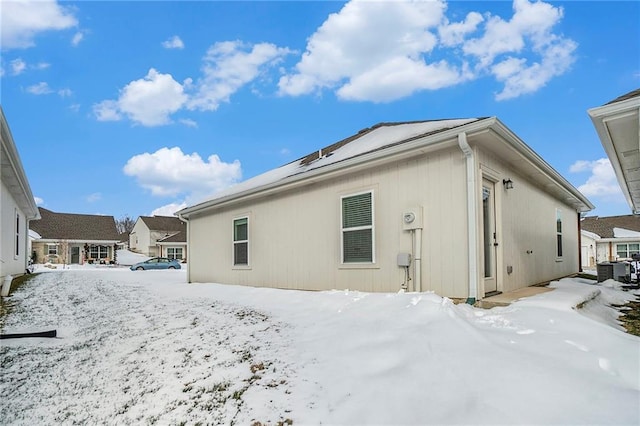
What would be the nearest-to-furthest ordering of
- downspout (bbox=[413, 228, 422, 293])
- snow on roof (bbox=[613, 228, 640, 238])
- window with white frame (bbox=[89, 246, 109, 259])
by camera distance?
downspout (bbox=[413, 228, 422, 293]) < snow on roof (bbox=[613, 228, 640, 238]) < window with white frame (bbox=[89, 246, 109, 259])

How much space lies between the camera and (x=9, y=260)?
10969 millimetres

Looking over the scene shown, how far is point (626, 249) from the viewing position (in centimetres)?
2522

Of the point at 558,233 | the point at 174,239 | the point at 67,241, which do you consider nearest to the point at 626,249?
the point at 558,233

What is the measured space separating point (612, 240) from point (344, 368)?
30018mm

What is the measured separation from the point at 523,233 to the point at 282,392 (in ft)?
20.2

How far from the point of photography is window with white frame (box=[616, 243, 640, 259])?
2473cm

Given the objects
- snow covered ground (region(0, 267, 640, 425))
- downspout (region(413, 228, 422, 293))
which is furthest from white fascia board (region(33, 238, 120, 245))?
downspout (region(413, 228, 422, 293))

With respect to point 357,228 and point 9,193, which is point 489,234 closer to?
point 357,228

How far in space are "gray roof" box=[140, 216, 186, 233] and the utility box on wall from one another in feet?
130

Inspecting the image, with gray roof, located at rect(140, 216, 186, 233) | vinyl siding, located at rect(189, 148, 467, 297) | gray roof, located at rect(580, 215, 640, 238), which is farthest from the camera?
gray roof, located at rect(140, 216, 186, 233)

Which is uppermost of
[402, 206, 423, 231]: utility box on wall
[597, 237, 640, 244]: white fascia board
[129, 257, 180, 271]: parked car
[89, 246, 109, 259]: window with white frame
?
[402, 206, 423, 231]: utility box on wall

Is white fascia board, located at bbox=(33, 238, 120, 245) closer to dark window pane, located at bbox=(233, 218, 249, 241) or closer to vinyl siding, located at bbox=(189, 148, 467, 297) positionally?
vinyl siding, located at bbox=(189, 148, 467, 297)

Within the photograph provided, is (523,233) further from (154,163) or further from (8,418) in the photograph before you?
(154,163)

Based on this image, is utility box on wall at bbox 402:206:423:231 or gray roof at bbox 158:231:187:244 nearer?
utility box on wall at bbox 402:206:423:231
